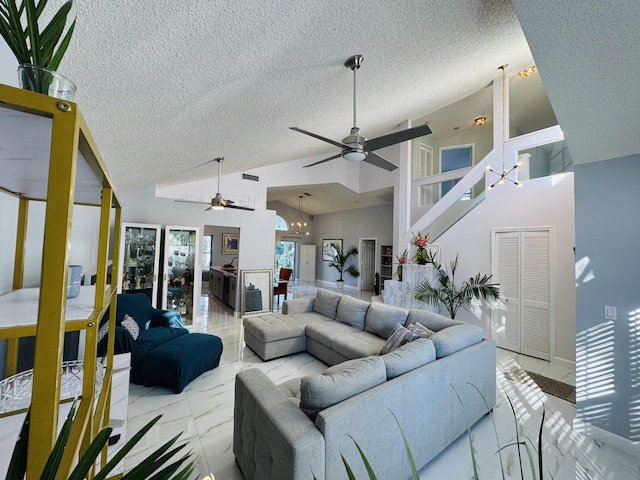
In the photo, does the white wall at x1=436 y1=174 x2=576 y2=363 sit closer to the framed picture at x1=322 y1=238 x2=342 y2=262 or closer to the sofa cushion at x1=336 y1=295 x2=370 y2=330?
the sofa cushion at x1=336 y1=295 x2=370 y2=330

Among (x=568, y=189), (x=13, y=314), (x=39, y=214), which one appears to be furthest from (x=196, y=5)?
(x=568, y=189)

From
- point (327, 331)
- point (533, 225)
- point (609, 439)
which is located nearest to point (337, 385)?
point (327, 331)

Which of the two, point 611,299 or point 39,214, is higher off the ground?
point 39,214

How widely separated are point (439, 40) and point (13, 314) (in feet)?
9.42

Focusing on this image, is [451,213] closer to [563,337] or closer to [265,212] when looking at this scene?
[563,337]

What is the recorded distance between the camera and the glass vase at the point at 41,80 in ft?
1.70

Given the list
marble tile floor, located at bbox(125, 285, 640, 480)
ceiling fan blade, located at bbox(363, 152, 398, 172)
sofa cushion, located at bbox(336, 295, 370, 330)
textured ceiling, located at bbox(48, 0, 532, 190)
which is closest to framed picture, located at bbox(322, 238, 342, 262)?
sofa cushion, located at bbox(336, 295, 370, 330)

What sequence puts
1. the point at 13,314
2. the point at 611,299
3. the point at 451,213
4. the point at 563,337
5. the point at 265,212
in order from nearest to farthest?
the point at 13,314, the point at 611,299, the point at 563,337, the point at 451,213, the point at 265,212

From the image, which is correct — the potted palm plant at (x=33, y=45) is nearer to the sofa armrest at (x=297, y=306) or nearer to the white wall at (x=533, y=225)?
the sofa armrest at (x=297, y=306)

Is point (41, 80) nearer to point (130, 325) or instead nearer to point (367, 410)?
point (367, 410)

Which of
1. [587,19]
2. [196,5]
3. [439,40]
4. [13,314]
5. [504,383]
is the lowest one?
[504,383]

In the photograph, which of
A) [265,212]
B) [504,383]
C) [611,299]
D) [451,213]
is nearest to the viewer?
[611,299]

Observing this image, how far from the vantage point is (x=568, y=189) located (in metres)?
3.94

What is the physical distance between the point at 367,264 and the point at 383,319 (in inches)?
262
